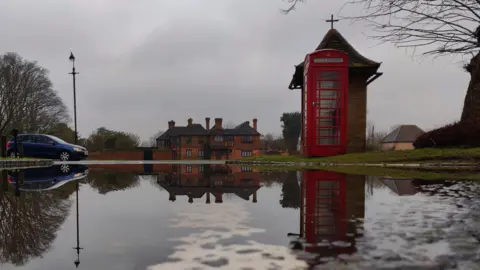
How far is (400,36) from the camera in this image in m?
5.81

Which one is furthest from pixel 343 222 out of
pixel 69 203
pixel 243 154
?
pixel 243 154

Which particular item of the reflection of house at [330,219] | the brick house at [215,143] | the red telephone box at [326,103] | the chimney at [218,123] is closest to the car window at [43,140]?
the red telephone box at [326,103]

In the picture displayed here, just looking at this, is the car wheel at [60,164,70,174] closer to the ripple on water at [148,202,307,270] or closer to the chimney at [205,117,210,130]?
the ripple on water at [148,202,307,270]

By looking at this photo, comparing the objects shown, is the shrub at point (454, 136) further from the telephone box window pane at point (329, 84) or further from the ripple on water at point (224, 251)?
the ripple on water at point (224, 251)

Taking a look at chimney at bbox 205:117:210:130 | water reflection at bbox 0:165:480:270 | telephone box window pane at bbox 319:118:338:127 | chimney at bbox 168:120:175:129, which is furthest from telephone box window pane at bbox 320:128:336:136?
chimney at bbox 168:120:175:129

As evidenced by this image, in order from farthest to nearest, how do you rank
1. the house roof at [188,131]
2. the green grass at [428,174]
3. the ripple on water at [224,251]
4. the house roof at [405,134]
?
the house roof at [188,131]
the house roof at [405,134]
the green grass at [428,174]
the ripple on water at [224,251]

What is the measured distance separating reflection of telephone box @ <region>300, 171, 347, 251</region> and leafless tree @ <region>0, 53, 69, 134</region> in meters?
46.6

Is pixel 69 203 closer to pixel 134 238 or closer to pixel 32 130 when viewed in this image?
pixel 134 238

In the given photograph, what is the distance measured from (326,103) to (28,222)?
64.1 feet

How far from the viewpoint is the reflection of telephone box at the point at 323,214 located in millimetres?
4203

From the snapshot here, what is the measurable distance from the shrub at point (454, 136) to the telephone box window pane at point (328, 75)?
6093 millimetres

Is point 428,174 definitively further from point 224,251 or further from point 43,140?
point 43,140

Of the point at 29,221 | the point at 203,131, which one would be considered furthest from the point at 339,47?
the point at 203,131

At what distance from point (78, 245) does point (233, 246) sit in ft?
5.40
